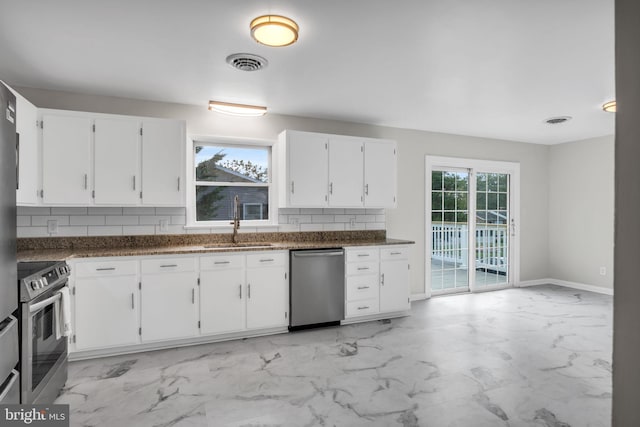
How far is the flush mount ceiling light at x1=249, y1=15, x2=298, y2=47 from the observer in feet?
7.26

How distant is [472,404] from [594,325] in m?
2.64

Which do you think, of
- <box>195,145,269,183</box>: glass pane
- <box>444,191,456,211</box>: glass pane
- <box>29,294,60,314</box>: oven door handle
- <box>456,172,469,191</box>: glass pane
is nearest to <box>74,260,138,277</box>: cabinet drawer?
<box>29,294,60,314</box>: oven door handle

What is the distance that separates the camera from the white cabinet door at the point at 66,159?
10.7 ft

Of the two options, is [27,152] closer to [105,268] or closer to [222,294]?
[105,268]

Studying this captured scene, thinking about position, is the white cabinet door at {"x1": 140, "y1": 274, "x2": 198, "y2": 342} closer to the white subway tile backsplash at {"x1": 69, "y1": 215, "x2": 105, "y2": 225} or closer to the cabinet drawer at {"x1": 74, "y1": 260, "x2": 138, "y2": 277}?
the cabinet drawer at {"x1": 74, "y1": 260, "x2": 138, "y2": 277}

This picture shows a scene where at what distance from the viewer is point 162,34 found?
2455mm

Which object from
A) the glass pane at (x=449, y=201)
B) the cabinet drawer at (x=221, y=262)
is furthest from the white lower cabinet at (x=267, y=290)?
the glass pane at (x=449, y=201)

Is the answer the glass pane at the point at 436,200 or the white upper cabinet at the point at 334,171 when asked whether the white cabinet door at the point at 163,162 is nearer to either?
the white upper cabinet at the point at 334,171

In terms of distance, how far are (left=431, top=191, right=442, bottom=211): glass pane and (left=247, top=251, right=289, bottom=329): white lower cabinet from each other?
2.73m

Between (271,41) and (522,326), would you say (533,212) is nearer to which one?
(522,326)

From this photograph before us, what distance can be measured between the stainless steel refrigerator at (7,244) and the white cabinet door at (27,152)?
1.45 meters

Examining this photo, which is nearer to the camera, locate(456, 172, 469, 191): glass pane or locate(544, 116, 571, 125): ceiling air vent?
locate(544, 116, 571, 125): ceiling air vent

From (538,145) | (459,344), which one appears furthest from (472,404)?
(538,145)

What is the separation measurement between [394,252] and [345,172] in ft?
3.77
